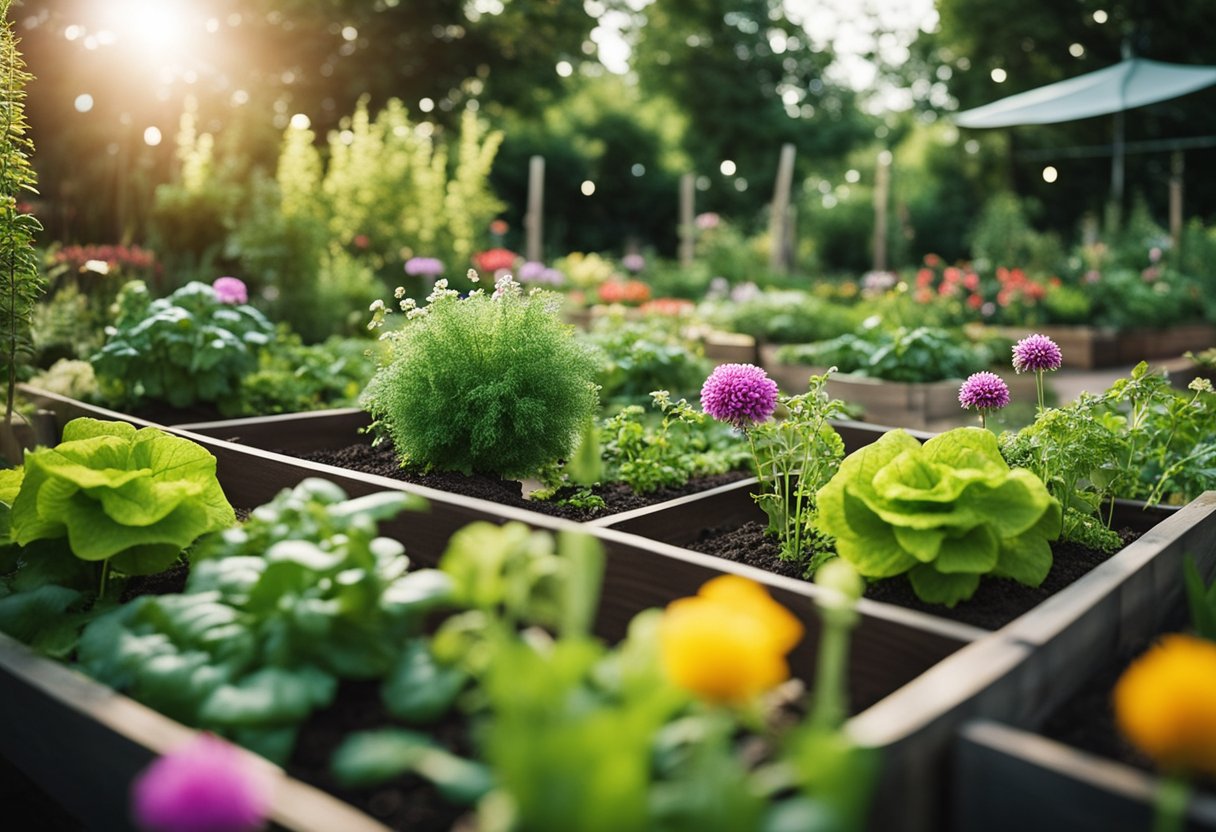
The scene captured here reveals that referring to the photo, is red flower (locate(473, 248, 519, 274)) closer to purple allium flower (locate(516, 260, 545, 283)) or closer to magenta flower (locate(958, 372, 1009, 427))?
purple allium flower (locate(516, 260, 545, 283))

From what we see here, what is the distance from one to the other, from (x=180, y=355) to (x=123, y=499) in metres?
1.72

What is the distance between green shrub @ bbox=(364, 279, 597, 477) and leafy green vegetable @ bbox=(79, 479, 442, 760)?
0.95 meters

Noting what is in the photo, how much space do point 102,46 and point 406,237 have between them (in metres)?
6.33

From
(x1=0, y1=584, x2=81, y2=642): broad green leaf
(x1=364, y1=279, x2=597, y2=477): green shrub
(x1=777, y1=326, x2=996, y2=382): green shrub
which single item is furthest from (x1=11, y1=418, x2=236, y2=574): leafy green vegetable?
(x1=777, y1=326, x2=996, y2=382): green shrub

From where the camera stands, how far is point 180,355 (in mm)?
3645

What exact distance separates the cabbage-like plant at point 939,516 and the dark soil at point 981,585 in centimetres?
4

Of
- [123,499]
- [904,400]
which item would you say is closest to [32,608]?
[123,499]

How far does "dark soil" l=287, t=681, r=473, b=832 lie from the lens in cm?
133

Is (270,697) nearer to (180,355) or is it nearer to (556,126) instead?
(180,355)

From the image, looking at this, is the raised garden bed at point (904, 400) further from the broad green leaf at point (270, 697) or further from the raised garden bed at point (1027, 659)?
the broad green leaf at point (270, 697)

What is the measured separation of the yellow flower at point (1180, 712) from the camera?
922 millimetres

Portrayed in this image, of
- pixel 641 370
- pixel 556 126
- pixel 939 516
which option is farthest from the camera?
pixel 556 126

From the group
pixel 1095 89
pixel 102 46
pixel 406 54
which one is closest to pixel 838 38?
pixel 406 54

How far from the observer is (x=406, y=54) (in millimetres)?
15414
